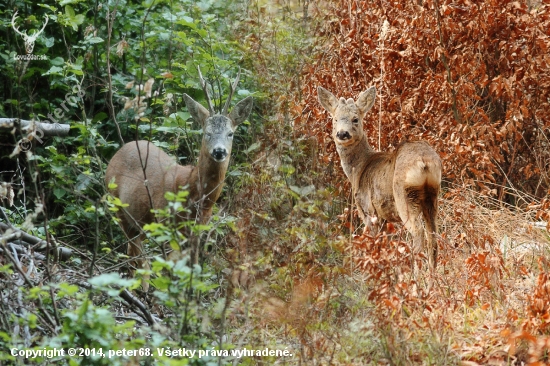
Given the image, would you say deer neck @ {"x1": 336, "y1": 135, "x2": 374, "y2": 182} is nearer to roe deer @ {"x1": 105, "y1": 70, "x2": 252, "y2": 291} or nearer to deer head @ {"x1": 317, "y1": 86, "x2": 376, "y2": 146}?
deer head @ {"x1": 317, "y1": 86, "x2": 376, "y2": 146}

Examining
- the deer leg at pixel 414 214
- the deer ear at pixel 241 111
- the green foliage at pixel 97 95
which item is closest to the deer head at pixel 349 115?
the deer ear at pixel 241 111

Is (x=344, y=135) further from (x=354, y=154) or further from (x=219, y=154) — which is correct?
(x=219, y=154)

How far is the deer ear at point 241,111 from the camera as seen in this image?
7.24 meters

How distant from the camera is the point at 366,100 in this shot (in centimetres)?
775

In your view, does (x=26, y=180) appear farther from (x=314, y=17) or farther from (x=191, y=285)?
(x=191, y=285)

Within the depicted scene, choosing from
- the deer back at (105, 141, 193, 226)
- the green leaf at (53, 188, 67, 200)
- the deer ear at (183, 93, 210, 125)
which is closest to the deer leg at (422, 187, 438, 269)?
the deer back at (105, 141, 193, 226)

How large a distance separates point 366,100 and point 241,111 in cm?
125

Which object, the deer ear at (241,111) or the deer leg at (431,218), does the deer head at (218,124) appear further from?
the deer leg at (431,218)

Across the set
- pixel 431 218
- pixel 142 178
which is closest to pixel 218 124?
pixel 142 178

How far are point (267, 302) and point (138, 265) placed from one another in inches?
79.0

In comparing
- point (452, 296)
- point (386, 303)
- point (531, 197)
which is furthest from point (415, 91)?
point (386, 303)

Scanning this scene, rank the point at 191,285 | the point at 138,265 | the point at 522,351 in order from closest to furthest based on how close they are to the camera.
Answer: the point at 191,285
the point at 522,351
the point at 138,265

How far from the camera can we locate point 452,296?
565 centimetres

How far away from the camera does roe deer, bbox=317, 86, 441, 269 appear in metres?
6.46
